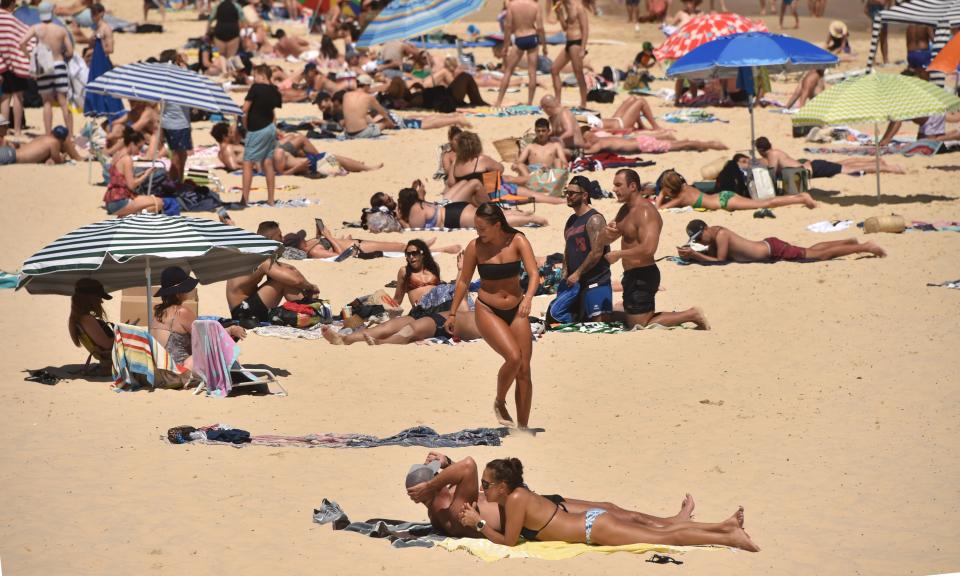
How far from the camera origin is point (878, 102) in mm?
13375

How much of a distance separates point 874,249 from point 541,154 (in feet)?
14.0

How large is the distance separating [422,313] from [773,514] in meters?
4.02

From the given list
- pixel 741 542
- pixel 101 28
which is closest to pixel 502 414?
pixel 741 542

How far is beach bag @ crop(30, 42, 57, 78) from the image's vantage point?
17.6 metres

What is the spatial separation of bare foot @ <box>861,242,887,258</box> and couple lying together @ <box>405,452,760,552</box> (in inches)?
238

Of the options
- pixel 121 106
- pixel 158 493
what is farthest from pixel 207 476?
pixel 121 106

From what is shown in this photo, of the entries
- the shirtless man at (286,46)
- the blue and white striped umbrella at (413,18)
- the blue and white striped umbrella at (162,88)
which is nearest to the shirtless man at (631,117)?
the blue and white striped umbrella at (413,18)

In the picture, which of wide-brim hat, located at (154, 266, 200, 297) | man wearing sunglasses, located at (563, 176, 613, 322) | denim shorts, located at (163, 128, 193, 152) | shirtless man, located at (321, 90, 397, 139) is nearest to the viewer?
wide-brim hat, located at (154, 266, 200, 297)

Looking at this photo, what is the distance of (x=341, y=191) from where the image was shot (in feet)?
51.2

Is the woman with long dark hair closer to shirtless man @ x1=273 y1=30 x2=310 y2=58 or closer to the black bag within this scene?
the black bag

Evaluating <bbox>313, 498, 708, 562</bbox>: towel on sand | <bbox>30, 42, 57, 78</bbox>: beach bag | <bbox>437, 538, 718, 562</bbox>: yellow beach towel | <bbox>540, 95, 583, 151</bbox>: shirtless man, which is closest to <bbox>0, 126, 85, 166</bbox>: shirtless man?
<bbox>30, 42, 57, 78</bbox>: beach bag

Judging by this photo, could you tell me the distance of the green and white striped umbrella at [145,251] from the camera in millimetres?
8859

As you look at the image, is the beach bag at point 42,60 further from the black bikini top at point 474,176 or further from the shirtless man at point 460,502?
the shirtless man at point 460,502

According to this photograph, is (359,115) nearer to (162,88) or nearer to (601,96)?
(601,96)
